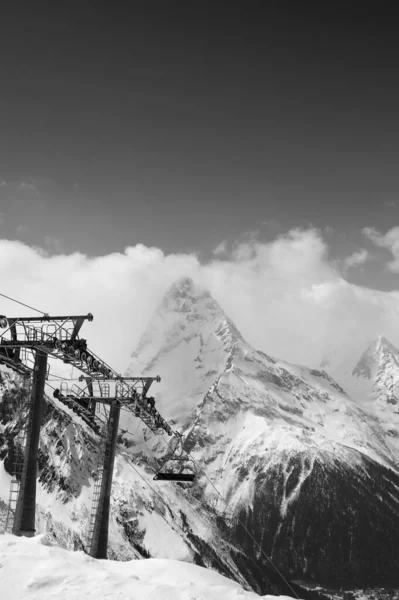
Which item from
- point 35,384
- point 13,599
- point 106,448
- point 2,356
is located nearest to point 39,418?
point 35,384

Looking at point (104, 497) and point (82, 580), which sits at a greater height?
point (104, 497)

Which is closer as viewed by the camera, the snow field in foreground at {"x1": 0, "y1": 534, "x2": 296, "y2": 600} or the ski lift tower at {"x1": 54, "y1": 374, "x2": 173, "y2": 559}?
the snow field in foreground at {"x1": 0, "y1": 534, "x2": 296, "y2": 600}

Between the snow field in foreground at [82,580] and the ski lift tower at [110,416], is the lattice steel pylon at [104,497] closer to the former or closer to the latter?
the ski lift tower at [110,416]

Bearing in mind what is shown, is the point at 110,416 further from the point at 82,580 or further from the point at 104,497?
the point at 82,580

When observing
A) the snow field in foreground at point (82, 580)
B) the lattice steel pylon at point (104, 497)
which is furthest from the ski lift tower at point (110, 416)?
the snow field in foreground at point (82, 580)

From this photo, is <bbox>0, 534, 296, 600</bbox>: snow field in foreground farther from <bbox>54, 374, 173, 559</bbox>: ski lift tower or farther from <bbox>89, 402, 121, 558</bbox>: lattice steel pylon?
<bbox>89, 402, 121, 558</bbox>: lattice steel pylon

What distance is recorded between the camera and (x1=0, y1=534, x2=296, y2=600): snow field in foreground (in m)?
25.7

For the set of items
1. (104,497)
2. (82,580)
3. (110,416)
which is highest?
(110,416)

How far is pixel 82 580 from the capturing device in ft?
87.2

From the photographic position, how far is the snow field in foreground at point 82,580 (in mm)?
25734

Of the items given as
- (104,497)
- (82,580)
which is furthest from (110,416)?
(82,580)

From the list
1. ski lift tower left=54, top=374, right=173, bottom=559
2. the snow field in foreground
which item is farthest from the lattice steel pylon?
the snow field in foreground

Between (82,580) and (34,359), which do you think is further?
(34,359)

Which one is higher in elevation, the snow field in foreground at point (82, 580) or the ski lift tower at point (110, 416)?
the ski lift tower at point (110, 416)
